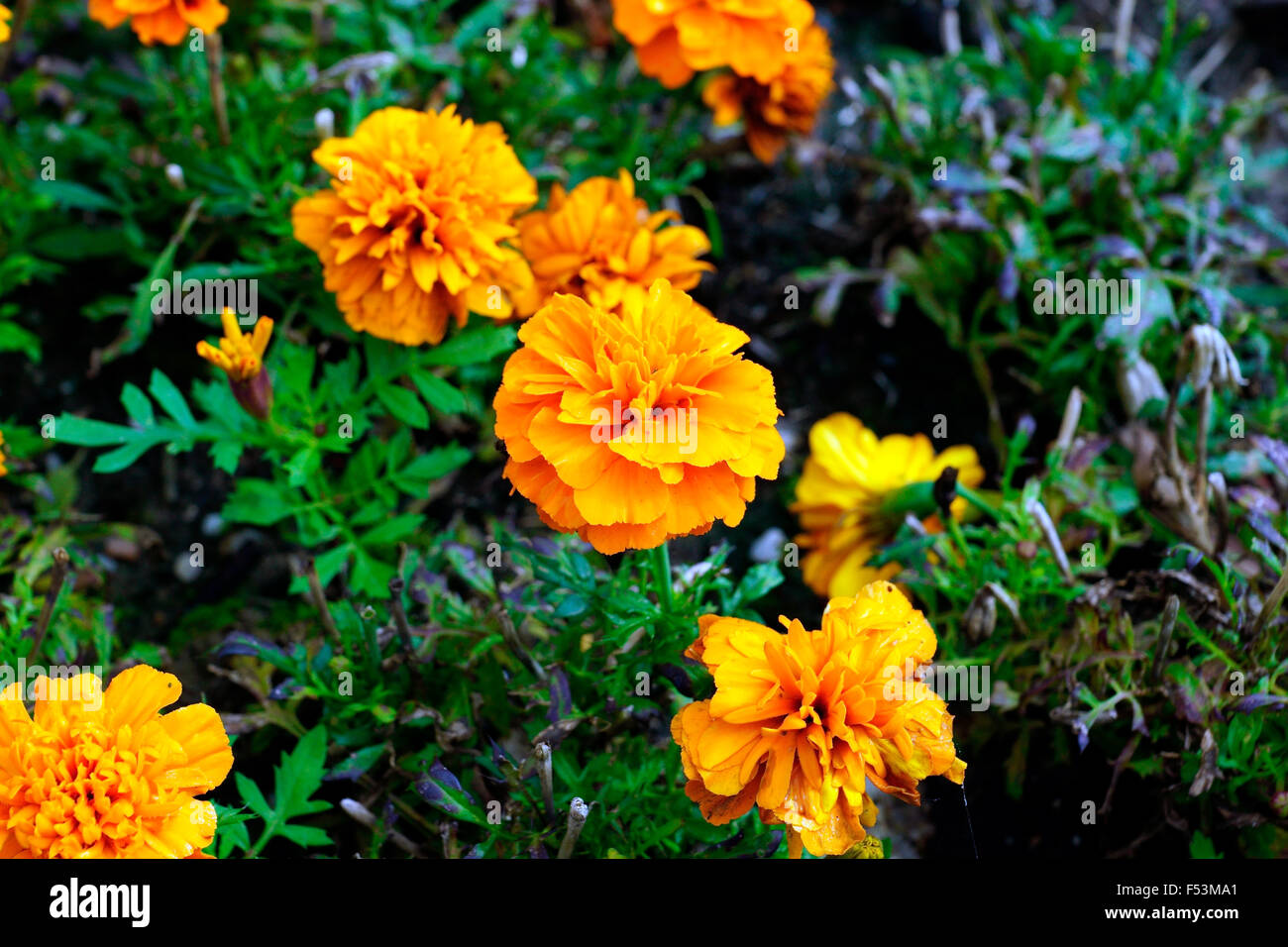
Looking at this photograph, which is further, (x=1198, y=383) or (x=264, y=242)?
(x=264, y=242)

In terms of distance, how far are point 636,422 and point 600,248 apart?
707mm

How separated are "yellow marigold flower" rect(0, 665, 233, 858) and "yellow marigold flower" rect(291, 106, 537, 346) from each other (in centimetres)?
72

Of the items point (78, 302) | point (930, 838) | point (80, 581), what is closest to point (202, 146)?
point (78, 302)

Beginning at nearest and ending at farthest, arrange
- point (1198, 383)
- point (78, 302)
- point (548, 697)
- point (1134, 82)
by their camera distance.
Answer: point (548, 697) → point (1198, 383) → point (78, 302) → point (1134, 82)

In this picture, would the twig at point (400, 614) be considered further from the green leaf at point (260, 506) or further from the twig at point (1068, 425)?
the twig at point (1068, 425)

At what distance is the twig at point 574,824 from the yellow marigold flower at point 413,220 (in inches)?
32.7

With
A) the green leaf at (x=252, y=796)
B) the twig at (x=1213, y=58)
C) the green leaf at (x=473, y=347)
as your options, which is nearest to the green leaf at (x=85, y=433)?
the green leaf at (x=473, y=347)

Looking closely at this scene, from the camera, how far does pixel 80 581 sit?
6.49ft

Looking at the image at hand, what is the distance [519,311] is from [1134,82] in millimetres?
1714

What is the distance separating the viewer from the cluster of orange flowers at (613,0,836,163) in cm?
201

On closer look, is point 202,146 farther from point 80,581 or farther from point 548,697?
point 548,697

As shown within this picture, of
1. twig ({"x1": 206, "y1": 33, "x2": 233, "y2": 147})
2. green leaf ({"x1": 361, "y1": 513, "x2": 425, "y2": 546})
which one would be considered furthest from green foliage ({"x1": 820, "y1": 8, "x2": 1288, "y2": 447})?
twig ({"x1": 206, "y1": 33, "x2": 233, "y2": 147})

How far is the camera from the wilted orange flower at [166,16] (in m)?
1.84

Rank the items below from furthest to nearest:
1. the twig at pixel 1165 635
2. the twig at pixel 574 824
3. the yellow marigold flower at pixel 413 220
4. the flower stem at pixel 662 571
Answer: the yellow marigold flower at pixel 413 220 < the twig at pixel 1165 635 < the flower stem at pixel 662 571 < the twig at pixel 574 824
